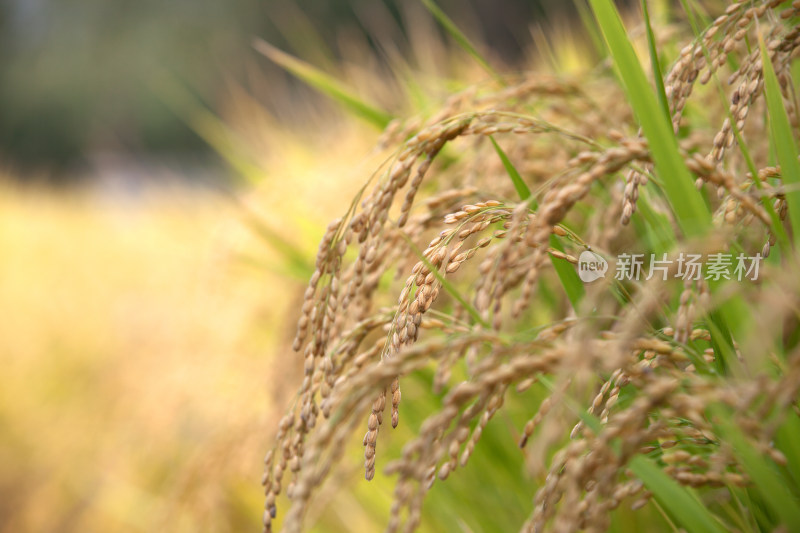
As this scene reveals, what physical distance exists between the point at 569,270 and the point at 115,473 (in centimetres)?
264

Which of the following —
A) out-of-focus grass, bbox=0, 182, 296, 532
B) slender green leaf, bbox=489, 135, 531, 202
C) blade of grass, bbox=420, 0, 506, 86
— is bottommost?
out-of-focus grass, bbox=0, 182, 296, 532

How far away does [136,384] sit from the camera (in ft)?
11.1

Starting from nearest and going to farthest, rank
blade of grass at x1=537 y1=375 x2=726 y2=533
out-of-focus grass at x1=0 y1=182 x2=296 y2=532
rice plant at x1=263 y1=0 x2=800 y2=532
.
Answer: rice plant at x1=263 y1=0 x2=800 y2=532
blade of grass at x1=537 y1=375 x2=726 y2=533
out-of-focus grass at x1=0 y1=182 x2=296 y2=532

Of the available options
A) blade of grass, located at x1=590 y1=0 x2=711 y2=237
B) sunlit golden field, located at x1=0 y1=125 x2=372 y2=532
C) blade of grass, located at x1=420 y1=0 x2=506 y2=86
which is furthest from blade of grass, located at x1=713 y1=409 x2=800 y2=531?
sunlit golden field, located at x1=0 y1=125 x2=372 y2=532

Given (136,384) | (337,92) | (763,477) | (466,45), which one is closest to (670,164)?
(763,477)

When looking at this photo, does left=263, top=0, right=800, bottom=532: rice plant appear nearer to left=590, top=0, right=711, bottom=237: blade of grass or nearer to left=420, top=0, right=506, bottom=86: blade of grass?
left=590, top=0, right=711, bottom=237: blade of grass

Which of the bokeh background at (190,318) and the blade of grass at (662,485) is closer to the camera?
the blade of grass at (662,485)

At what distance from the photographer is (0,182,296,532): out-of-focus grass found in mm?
1896

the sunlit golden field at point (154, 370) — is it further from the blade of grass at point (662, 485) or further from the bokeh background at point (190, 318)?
the blade of grass at point (662, 485)

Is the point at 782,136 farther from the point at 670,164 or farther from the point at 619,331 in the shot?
the point at 619,331

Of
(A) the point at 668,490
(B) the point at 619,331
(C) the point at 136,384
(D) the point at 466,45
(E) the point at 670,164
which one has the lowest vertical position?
(C) the point at 136,384

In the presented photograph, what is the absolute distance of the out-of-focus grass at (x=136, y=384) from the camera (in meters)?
1.90

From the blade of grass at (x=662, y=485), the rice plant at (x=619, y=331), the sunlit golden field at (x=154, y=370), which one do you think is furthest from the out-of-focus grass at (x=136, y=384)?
the blade of grass at (x=662, y=485)

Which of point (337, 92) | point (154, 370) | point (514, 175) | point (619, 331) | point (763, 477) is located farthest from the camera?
point (154, 370)
